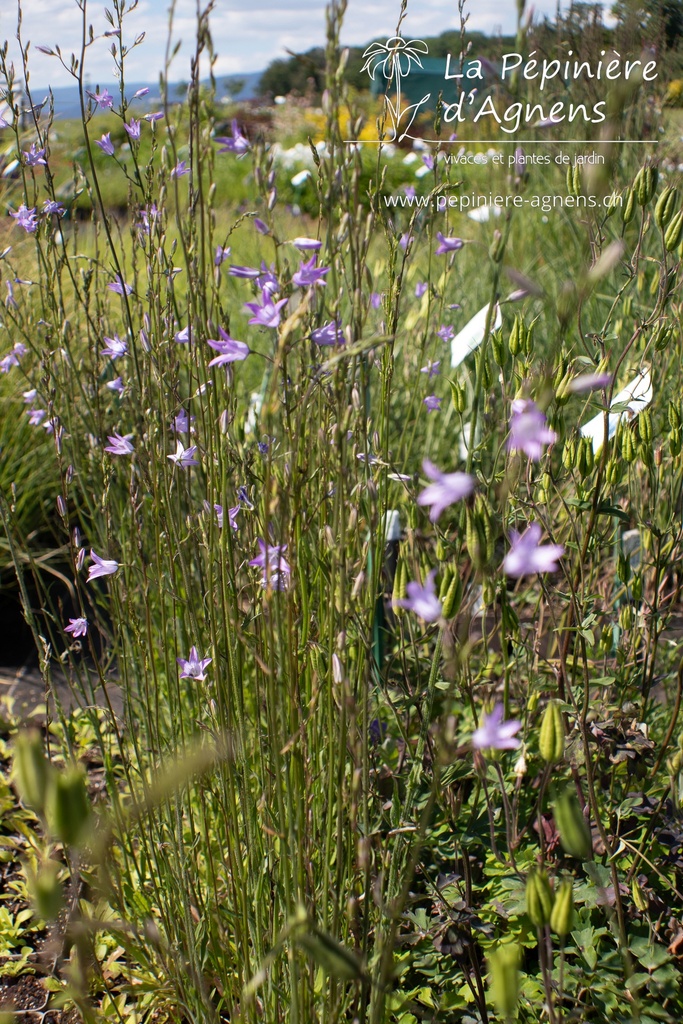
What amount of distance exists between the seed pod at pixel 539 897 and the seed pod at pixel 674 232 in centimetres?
94

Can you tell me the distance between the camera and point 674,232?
1292 mm

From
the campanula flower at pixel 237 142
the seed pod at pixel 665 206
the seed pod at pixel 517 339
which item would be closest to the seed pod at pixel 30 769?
the seed pod at pixel 517 339

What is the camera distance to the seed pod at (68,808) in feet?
1.89

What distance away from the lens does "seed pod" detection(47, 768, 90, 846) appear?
1.89ft

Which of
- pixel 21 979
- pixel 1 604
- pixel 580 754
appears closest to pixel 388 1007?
pixel 580 754

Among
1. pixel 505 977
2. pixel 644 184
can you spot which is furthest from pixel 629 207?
pixel 505 977

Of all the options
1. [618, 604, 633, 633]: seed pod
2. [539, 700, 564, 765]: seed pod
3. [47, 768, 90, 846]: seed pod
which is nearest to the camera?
[47, 768, 90, 846]: seed pod

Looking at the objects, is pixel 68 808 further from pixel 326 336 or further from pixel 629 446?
pixel 629 446

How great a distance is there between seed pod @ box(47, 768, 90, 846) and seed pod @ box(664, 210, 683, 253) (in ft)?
3.70

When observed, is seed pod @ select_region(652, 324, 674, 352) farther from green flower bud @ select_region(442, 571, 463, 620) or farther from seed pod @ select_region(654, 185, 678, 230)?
green flower bud @ select_region(442, 571, 463, 620)

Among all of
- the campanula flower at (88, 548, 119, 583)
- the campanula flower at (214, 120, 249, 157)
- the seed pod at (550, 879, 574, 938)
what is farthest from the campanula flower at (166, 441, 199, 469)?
the seed pod at (550, 879, 574, 938)

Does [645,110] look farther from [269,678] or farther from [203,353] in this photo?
[269,678]

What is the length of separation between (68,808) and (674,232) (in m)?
1.18

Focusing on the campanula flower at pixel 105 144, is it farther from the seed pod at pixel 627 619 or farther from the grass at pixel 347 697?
the seed pod at pixel 627 619
